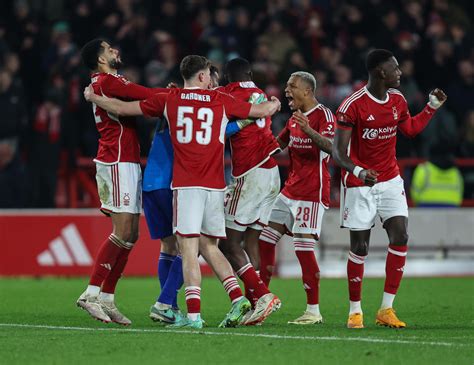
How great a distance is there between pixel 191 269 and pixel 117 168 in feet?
4.32

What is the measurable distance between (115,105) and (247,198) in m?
1.62

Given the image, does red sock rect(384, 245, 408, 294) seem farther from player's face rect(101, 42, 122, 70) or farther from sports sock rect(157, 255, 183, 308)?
player's face rect(101, 42, 122, 70)

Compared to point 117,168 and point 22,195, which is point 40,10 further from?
point 117,168

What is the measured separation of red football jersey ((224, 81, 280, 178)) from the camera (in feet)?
38.5

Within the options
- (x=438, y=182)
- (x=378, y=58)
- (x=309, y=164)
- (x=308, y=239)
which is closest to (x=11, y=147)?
(x=438, y=182)

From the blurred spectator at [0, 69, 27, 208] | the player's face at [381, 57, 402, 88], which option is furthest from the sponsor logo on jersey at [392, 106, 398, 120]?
the blurred spectator at [0, 69, 27, 208]

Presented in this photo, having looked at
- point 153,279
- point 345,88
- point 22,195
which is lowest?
point 153,279

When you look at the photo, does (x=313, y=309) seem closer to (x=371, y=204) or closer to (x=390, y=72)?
(x=371, y=204)

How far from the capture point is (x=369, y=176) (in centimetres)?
1078

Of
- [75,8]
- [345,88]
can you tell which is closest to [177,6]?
[75,8]

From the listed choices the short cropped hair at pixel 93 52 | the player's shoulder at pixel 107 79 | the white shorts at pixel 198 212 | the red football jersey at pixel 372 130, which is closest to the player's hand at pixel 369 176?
the red football jersey at pixel 372 130

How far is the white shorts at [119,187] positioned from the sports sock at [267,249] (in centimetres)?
146

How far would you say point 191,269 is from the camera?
10727 mm

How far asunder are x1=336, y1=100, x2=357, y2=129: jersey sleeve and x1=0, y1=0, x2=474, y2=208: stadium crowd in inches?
328
